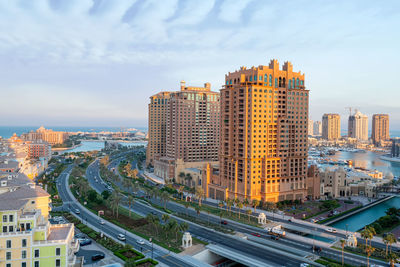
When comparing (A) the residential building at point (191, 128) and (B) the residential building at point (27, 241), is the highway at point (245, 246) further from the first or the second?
(A) the residential building at point (191, 128)

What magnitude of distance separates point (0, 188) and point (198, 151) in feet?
394

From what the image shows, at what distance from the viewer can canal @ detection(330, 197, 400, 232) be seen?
99069mm

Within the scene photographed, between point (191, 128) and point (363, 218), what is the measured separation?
98068 millimetres

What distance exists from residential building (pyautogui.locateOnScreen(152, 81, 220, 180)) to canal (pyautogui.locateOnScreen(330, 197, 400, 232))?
83.2 meters

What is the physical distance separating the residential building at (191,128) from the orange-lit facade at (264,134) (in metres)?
54.8

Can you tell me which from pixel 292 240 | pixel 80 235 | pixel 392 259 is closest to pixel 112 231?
pixel 80 235

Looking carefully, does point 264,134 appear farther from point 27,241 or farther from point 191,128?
point 27,241

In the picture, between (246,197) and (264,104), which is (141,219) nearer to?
(246,197)

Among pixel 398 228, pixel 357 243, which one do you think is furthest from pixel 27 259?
pixel 398 228

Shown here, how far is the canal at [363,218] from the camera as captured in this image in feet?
325

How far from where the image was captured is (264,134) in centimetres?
11438

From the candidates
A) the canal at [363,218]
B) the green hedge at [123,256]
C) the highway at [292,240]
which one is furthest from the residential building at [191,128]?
the green hedge at [123,256]

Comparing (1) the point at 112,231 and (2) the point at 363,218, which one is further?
(2) the point at 363,218

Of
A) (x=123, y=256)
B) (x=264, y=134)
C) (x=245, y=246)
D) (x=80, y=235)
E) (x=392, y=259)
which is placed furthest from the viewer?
(x=264, y=134)
